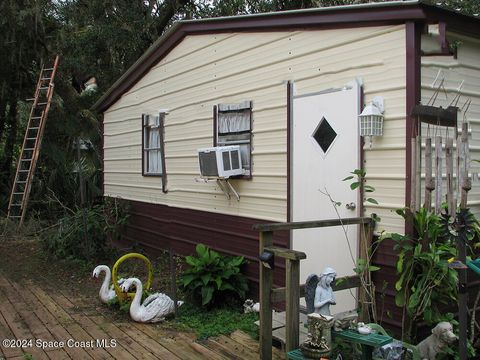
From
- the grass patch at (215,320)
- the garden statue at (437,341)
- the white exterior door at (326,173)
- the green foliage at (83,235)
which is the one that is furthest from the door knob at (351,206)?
the green foliage at (83,235)

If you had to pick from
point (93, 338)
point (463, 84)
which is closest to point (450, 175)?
point (463, 84)

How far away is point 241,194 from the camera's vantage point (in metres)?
5.83

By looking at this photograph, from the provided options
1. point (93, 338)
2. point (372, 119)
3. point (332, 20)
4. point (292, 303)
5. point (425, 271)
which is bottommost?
point (93, 338)

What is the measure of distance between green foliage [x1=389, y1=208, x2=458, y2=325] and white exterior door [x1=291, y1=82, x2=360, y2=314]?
0.64 metres

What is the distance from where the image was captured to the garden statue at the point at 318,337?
10.3ft

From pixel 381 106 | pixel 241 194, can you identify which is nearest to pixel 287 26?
pixel 381 106

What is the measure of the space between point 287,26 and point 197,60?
193cm

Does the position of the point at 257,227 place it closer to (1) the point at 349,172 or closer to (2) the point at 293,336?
(2) the point at 293,336

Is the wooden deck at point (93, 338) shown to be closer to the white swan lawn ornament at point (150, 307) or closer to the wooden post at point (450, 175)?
the white swan lawn ornament at point (150, 307)


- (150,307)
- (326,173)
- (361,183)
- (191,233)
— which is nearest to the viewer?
(361,183)

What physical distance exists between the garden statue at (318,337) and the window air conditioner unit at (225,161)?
267 centimetres

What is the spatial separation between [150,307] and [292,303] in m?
2.01

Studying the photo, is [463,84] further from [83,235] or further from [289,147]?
[83,235]

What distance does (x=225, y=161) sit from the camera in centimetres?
566
